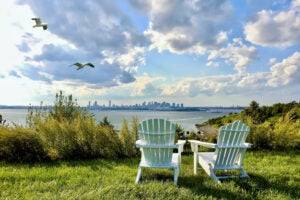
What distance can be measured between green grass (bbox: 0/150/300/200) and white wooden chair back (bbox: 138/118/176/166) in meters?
0.30

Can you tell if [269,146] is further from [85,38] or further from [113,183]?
[85,38]

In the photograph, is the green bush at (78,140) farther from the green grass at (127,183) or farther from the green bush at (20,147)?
the green grass at (127,183)

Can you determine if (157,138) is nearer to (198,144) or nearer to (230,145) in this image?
(198,144)

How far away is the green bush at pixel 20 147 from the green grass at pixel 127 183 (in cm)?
34

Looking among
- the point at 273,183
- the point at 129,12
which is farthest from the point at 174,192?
the point at 129,12

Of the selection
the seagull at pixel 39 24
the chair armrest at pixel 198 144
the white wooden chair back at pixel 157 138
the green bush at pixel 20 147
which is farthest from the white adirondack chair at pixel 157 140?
the green bush at pixel 20 147

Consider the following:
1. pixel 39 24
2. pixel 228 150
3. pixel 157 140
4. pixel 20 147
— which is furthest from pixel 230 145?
pixel 20 147

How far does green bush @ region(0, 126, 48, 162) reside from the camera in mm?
5742

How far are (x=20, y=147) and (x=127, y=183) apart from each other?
9.38 ft

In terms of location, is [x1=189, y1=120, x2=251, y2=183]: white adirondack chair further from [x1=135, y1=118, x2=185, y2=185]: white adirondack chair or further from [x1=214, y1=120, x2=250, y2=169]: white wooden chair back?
[x1=135, y1=118, x2=185, y2=185]: white adirondack chair

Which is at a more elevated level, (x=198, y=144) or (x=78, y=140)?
(x=198, y=144)

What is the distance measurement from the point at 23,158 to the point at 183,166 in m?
3.17

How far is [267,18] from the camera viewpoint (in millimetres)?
8484

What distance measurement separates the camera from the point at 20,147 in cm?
579
